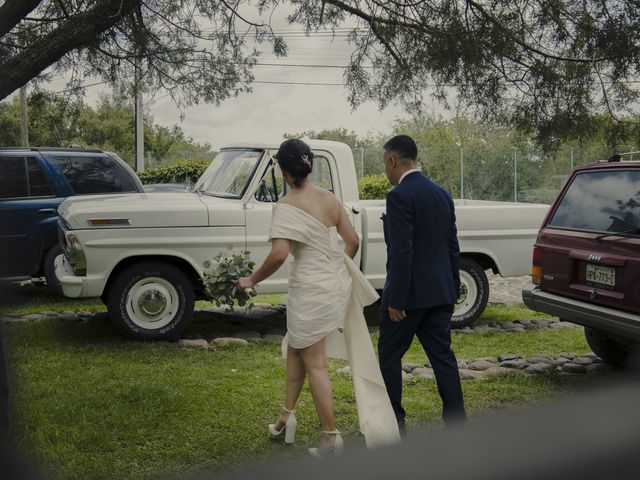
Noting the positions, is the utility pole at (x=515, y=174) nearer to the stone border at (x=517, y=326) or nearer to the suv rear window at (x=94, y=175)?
the stone border at (x=517, y=326)

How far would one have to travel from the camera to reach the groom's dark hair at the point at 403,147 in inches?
179

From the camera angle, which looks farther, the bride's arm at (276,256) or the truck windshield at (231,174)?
the truck windshield at (231,174)

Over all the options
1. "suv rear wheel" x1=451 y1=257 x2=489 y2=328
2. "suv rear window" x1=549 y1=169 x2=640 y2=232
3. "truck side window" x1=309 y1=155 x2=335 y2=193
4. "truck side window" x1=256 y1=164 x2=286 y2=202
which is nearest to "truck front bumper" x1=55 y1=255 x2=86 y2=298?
"truck side window" x1=256 y1=164 x2=286 y2=202

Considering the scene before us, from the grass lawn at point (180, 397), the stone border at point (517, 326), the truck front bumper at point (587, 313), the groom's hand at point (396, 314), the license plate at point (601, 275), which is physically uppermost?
the license plate at point (601, 275)

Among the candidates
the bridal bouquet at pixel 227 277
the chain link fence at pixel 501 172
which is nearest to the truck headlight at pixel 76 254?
the bridal bouquet at pixel 227 277

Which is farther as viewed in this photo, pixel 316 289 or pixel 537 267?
pixel 537 267

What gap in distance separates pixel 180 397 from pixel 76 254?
2594 mm

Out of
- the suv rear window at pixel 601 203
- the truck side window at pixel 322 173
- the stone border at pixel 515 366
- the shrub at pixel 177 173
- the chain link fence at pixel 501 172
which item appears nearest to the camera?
the suv rear window at pixel 601 203

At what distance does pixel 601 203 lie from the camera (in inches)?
244

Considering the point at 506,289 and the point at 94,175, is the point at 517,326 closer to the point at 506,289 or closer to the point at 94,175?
the point at 506,289

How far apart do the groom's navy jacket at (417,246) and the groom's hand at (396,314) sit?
0.03 meters

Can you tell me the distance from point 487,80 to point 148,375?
4.18 meters

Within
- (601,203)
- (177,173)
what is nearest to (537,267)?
(601,203)

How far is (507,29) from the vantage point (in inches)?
254
